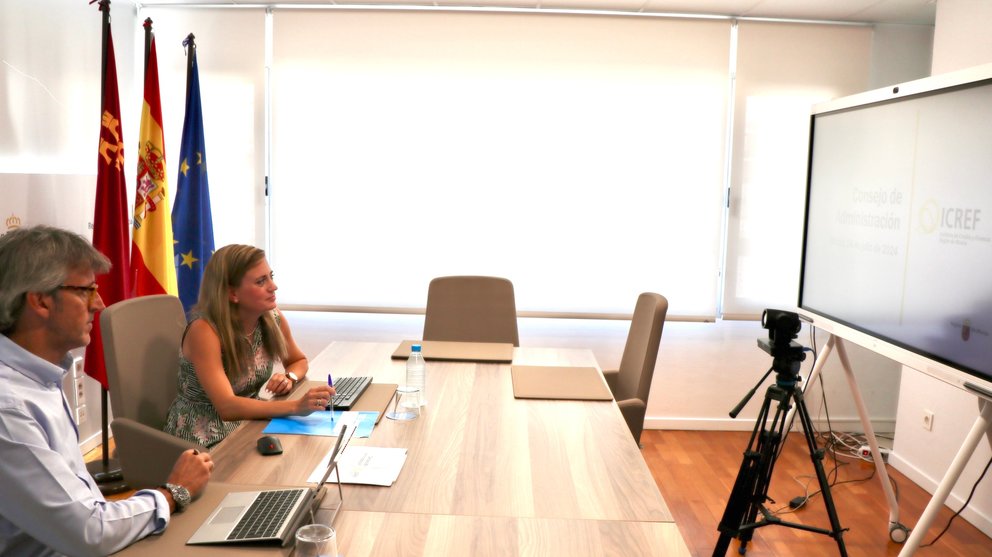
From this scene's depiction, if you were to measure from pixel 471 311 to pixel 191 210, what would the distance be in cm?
174

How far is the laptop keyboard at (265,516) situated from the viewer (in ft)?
4.89

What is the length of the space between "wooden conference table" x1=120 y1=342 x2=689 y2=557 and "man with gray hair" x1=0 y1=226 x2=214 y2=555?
9cm

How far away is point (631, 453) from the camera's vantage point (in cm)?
212

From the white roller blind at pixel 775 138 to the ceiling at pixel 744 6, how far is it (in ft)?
0.34

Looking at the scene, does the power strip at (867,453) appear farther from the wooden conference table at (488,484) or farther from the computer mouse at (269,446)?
the computer mouse at (269,446)

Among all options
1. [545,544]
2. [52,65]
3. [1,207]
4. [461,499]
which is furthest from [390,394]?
[52,65]

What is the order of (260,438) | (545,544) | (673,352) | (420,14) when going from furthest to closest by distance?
(673,352) → (420,14) → (260,438) → (545,544)

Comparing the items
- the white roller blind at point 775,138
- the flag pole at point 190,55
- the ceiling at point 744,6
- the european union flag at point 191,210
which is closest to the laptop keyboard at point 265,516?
the european union flag at point 191,210

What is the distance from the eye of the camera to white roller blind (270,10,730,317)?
468 cm

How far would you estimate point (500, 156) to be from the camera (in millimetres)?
4734

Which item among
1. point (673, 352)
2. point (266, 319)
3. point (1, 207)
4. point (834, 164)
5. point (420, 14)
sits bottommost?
point (673, 352)

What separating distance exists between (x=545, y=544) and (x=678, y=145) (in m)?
3.61

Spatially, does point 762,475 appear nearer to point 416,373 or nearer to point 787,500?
point 787,500

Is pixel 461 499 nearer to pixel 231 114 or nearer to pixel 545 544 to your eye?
pixel 545 544
